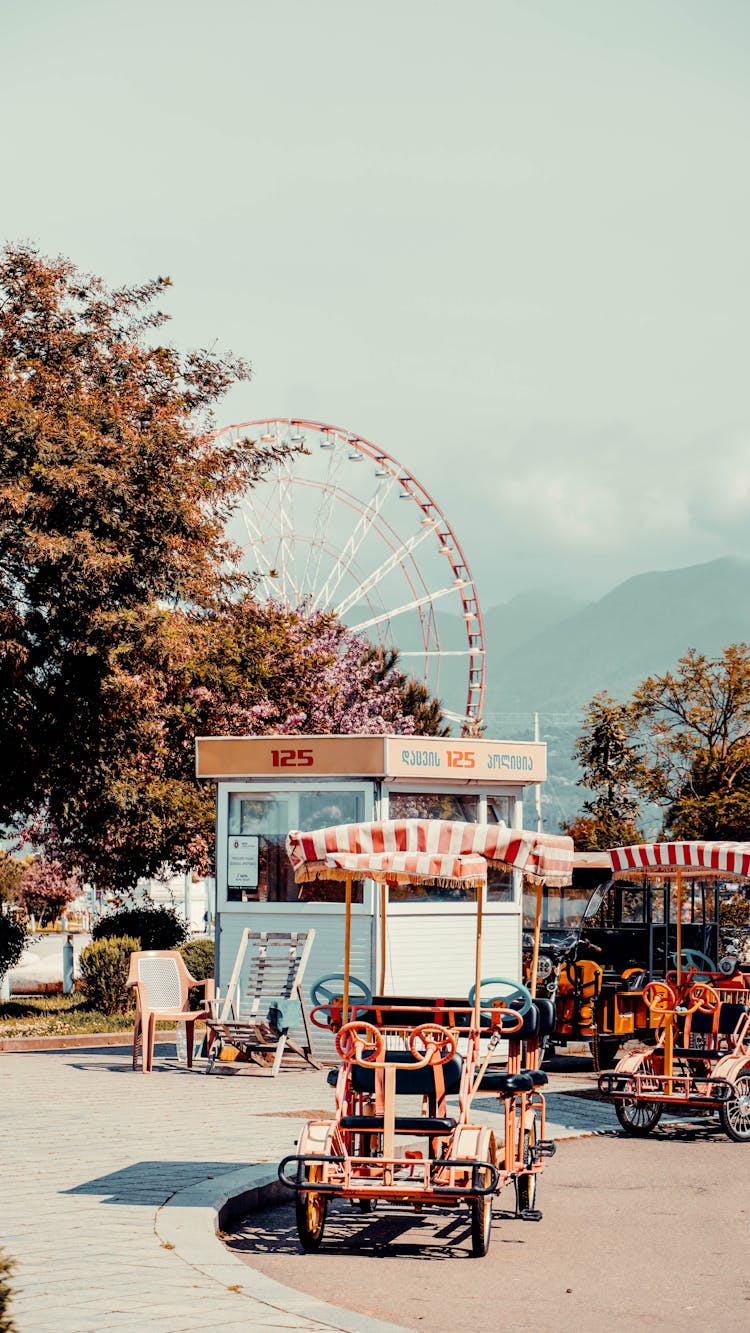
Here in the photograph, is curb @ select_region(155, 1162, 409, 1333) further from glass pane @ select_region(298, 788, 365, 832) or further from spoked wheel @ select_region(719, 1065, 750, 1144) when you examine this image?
glass pane @ select_region(298, 788, 365, 832)

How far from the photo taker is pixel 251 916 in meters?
19.0

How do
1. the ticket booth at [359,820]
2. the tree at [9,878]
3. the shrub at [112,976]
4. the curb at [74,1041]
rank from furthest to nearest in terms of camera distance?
the tree at [9,878] → the shrub at [112,976] → the curb at [74,1041] → the ticket booth at [359,820]

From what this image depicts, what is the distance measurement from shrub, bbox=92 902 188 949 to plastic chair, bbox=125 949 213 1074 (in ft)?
30.8

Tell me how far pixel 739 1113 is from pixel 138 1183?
606 centimetres

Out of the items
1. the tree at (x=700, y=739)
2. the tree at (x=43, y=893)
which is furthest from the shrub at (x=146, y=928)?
the tree at (x=43, y=893)

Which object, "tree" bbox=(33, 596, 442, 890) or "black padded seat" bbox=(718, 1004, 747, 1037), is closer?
"black padded seat" bbox=(718, 1004, 747, 1037)

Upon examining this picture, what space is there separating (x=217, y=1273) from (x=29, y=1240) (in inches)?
44.8

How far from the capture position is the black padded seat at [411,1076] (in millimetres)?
9703

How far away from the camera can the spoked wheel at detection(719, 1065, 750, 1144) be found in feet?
46.2

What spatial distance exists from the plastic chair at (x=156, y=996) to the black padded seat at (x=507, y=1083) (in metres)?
7.60

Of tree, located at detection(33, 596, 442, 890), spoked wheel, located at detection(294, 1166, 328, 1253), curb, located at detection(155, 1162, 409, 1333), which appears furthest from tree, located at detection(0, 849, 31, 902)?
spoked wheel, located at detection(294, 1166, 328, 1253)

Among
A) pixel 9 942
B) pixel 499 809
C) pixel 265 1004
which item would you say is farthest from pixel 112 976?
pixel 499 809

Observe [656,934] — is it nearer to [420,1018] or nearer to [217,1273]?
[420,1018]

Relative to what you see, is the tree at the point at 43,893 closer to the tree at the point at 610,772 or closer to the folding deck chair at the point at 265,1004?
the tree at the point at 610,772
